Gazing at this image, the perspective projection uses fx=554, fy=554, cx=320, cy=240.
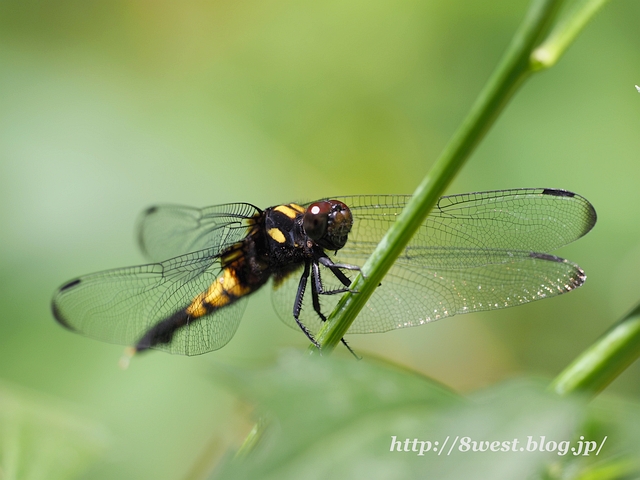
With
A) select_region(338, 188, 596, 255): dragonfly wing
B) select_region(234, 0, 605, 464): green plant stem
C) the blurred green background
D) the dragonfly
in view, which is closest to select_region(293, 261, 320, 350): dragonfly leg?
the dragonfly

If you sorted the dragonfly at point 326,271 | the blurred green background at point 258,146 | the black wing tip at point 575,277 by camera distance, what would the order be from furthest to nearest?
the blurred green background at point 258,146 → the dragonfly at point 326,271 → the black wing tip at point 575,277

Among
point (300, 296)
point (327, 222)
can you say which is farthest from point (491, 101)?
point (300, 296)

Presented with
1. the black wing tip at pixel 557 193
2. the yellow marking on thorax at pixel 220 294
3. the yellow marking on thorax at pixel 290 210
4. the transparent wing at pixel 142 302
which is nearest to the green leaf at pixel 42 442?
the transparent wing at pixel 142 302

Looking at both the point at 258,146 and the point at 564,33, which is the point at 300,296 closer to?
the point at 564,33

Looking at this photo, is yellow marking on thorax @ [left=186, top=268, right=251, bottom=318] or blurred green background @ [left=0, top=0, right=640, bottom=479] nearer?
yellow marking on thorax @ [left=186, top=268, right=251, bottom=318]

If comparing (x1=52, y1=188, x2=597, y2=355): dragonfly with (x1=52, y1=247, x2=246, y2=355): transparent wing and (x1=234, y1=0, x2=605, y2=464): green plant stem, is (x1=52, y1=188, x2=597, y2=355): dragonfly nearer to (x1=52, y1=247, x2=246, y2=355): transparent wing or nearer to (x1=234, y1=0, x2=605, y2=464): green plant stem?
(x1=52, y1=247, x2=246, y2=355): transparent wing

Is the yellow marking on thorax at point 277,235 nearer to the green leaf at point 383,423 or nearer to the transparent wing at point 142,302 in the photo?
the transparent wing at point 142,302

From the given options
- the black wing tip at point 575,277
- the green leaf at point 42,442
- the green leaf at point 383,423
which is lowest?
the green leaf at point 42,442
